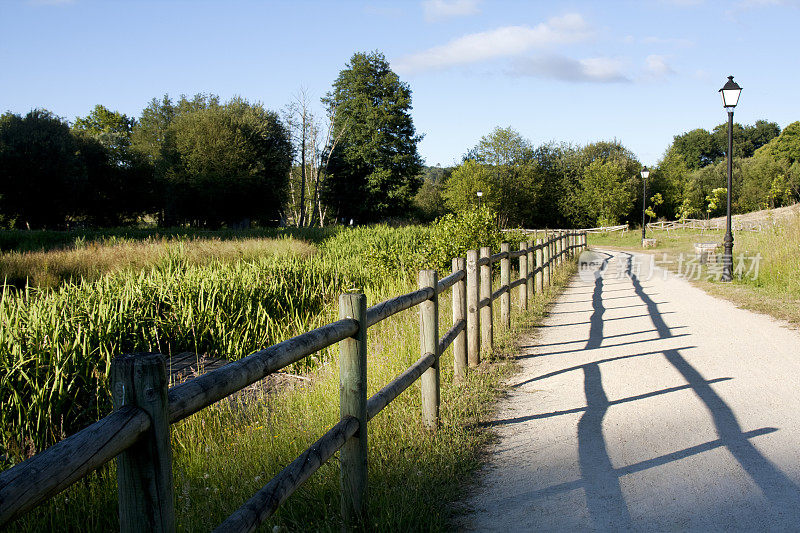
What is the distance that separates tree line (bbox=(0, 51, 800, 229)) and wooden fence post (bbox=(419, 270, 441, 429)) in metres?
27.8

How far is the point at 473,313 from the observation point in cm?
668

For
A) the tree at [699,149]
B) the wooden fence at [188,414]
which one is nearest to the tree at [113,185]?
the wooden fence at [188,414]

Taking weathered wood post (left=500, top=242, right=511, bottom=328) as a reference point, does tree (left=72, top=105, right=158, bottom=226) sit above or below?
above

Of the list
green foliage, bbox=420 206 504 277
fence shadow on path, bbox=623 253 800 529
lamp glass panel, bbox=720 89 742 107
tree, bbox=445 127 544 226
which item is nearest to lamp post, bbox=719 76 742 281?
lamp glass panel, bbox=720 89 742 107

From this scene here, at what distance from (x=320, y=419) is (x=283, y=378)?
2512 mm

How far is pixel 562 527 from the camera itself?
3203 millimetres

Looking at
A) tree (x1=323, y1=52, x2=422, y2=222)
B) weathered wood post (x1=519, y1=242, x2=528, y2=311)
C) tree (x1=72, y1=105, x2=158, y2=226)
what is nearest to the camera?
weathered wood post (x1=519, y1=242, x2=528, y2=311)

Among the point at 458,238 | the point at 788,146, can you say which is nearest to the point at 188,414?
the point at 458,238

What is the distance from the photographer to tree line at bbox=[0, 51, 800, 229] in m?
34.5

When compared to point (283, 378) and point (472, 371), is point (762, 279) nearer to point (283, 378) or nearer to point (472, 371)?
point (472, 371)

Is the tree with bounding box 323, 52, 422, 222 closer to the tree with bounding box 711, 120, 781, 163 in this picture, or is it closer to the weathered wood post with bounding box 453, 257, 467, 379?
the weathered wood post with bounding box 453, 257, 467, 379

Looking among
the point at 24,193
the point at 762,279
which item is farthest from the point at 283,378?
the point at 24,193

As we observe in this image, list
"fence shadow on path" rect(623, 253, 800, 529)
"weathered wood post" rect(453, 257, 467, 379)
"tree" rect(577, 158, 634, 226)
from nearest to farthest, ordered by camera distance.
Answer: "fence shadow on path" rect(623, 253, 800, 529) → "weathered wood post" rect(453, 257, 467, 379) → "tree" rect(577, 158, 634, 226)

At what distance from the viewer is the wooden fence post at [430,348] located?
4684 millimetres
